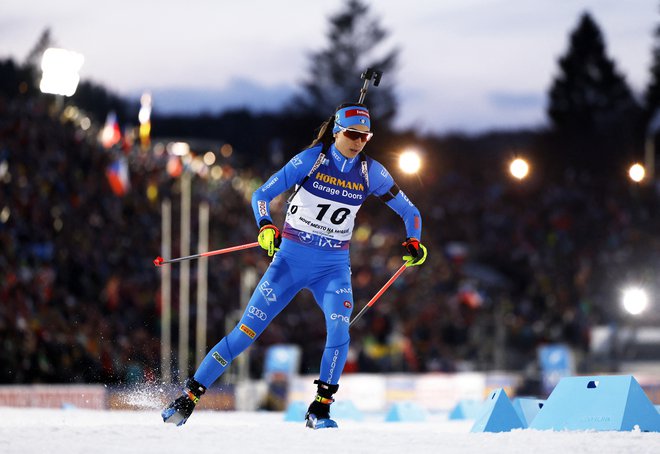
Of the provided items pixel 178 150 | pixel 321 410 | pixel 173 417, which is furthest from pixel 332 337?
pixel 178 150

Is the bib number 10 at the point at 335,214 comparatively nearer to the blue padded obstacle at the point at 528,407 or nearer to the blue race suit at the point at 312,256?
the blue race suit at the point at 312,256

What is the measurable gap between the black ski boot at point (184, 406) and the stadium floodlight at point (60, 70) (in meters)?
17.1

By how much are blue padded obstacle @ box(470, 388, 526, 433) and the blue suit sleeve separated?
1.44m

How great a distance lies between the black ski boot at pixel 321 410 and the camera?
28.7ft

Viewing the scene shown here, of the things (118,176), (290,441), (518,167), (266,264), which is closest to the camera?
(290,441)

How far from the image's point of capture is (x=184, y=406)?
28.6ft

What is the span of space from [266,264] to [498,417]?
726 inches

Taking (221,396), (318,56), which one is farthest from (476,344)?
(318,56)

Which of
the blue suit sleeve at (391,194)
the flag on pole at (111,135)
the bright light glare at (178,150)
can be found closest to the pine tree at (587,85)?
the bright light glare at (178,150)

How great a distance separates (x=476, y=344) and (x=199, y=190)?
7909 mm

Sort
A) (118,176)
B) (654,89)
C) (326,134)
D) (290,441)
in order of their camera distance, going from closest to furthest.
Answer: (290,441) → (326,134) → (118,176) → (654,89)

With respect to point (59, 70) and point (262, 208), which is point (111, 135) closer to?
point (59, 70)

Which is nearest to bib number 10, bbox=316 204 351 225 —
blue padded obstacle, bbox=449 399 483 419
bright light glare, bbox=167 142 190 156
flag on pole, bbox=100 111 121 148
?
blue padded obstacle, bbox=449 399 483 419

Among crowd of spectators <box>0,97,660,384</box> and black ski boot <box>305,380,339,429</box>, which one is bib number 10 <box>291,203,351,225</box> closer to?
black ski boot <box>305,380,339,429</box>
